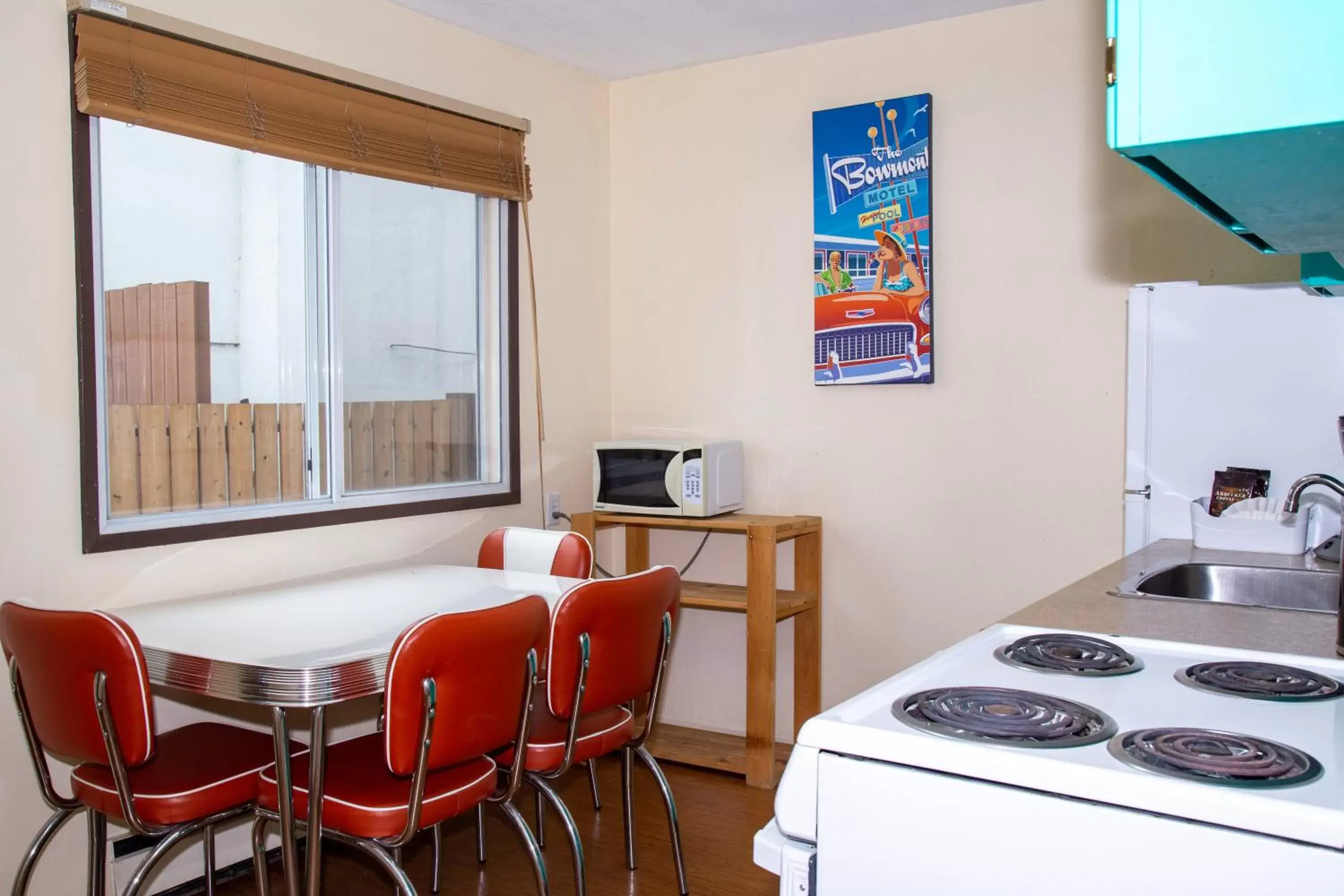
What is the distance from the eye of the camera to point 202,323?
9.39 ft

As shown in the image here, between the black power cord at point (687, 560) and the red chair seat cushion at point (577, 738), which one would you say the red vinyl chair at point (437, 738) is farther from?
the black power cord at point (687, 560)

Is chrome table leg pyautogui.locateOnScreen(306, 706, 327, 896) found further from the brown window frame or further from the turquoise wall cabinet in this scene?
the turquoise wall cabinet

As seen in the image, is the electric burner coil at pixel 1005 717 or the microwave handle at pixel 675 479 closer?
the electric burner coil at pixel 1005 717

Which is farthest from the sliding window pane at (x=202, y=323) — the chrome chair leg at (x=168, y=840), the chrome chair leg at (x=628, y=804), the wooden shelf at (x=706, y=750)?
the wooden shelf at (x=706, y=750)

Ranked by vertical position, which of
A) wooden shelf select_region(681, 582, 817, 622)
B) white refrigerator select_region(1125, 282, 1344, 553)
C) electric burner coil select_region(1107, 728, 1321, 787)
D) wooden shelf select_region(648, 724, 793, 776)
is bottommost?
wooden shelf select_region(648, 724, 793, 776)

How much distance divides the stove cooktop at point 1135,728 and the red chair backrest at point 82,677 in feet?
4.42

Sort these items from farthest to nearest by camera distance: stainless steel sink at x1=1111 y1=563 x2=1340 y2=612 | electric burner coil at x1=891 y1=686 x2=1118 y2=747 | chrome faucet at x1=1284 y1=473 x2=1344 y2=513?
stainless steel sink at x1=1111 y1=563 x2=1340 y2=612 → chrome faucet at x1=1284 y1=473 x2=1344 y2=513 → electric burner coil at x1=891 y1=686 x2=1118 y2=747

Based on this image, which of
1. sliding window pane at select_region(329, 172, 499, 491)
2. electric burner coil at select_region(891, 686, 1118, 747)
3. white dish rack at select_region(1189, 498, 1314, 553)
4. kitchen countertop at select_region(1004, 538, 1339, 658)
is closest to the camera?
electric burner coil at select_region(891, 686, 1118, 747)

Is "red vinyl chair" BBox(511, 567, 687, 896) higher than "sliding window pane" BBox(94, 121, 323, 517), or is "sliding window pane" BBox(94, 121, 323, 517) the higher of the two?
"sliding window pane" BBox(94, 121, 323, 517)

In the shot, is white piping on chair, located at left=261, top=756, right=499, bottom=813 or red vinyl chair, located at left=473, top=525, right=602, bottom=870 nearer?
white piping on chair, located at left=261, top=756, right=499, bottom=813

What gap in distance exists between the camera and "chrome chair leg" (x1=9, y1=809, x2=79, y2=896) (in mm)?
2197

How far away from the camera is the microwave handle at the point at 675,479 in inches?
145

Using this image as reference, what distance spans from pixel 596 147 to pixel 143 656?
2820 mm

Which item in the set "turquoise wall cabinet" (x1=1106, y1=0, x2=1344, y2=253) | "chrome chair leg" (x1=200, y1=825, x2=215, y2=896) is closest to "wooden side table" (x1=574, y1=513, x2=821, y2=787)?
"chrome chair leg" (x1=200, y1=825, x2=215, y2=896)
